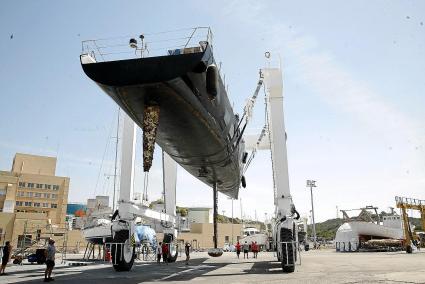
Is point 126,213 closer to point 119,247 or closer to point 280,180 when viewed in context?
point 119,247

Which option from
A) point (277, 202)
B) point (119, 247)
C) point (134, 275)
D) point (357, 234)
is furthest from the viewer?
point (357, 234)

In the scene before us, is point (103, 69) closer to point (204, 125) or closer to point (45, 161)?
point (204, 125)

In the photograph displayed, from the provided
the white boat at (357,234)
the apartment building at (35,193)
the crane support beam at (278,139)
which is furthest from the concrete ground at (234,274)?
the apartment building at (35,193)

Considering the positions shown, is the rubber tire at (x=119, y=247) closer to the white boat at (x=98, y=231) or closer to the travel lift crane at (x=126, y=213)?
the travel lift crane at (x=126, y=213)

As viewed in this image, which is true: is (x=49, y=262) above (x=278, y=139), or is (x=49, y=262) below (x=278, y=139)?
below

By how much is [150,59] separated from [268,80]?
33.4 feet

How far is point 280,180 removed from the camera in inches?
699

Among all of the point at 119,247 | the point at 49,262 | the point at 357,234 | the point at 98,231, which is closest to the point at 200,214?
the point at 357,234

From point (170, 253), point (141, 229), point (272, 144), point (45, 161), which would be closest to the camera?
point (272, 144)

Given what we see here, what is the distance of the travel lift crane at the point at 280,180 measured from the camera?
16.0 meters

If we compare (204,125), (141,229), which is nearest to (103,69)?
(204,125)

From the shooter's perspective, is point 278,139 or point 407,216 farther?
point 407,216

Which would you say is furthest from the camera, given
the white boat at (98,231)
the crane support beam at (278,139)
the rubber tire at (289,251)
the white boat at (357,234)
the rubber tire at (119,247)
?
the white boat at (357,234)

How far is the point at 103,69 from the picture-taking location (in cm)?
1142
